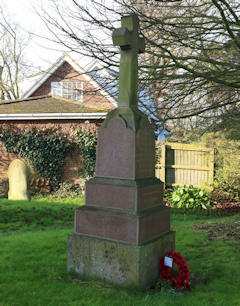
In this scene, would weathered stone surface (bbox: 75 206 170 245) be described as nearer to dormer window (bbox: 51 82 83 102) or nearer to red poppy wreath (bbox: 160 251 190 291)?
red poppy wreath (bbox: 160 251 190 291)

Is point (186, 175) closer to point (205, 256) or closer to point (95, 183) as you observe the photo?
point (205, 256)

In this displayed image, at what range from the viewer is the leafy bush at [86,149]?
43.2 feet

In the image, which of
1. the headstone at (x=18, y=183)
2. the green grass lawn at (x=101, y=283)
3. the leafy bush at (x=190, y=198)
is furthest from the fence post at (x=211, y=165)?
the headstone at (x=18, y=183)

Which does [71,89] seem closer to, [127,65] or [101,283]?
[127,65]

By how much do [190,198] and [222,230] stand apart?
413 centimetres

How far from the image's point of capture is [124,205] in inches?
157

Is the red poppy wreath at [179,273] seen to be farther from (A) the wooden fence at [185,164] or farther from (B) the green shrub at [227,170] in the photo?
(A) the wooden fence at [185,164]

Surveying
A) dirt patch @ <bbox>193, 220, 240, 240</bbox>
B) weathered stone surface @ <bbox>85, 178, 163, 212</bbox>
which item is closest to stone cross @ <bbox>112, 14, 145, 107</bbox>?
weathered stone surface @ <bbox>85, 178, 163, 212</bbox>

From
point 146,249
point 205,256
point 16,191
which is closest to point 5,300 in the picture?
point 146,249

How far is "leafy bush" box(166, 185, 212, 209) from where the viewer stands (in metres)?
10.8

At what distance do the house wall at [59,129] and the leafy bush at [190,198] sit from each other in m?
4.24

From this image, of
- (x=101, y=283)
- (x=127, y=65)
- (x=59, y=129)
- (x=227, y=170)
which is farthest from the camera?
(x=59, y=129)

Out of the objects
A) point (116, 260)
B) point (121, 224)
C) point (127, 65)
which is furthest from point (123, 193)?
point (127, 65)

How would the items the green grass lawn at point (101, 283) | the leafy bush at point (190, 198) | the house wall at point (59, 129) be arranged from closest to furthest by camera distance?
the green grass lawn at point (101, 283) → the leafy bush at point (190, 198) → the house wall at point (59, 129)
